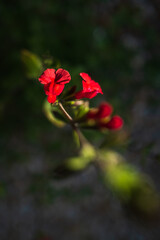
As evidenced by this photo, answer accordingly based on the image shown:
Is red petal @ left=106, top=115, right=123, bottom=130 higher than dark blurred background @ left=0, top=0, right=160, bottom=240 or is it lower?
higher

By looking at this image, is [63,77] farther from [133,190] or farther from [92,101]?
[92,101]

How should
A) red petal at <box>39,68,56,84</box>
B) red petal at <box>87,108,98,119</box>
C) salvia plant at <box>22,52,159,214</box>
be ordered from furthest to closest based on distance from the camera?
red petal at <box>87,108,98,119</box>, salvia plant at <box>22,52,159,214</box>, red petal at <box>39,68,56,84</box>

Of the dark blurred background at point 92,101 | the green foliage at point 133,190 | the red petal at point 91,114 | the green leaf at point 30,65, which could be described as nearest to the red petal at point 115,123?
the red petal at point 91,114

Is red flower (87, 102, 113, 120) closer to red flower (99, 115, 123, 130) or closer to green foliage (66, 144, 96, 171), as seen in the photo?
red flower (99, 115, 123, 130)

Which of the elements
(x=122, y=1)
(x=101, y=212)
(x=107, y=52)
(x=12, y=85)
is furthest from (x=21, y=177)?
(x=122, y=1)

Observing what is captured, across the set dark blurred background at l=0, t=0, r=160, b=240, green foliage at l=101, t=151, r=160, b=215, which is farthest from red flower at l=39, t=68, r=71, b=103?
dark blurred background at l=0, t=0, r=160, b=240

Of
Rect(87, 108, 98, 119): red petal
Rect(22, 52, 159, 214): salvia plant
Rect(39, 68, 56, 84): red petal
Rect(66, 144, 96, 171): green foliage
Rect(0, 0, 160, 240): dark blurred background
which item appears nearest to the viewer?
Rect(39, 68, 56, 84): red petal

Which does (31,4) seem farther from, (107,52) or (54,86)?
(54,86)
